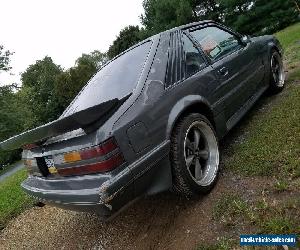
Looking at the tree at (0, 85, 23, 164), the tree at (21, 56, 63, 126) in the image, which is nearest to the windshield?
the tree at (0, 85, 23, 164)

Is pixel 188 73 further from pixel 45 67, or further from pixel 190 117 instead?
pixel 45 67

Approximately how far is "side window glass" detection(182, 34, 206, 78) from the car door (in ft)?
0.52

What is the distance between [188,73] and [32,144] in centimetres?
172

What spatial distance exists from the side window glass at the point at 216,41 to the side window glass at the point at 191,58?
7.1 inches

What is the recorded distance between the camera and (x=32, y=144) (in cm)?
336

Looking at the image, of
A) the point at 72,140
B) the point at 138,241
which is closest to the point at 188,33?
the point at 72,140

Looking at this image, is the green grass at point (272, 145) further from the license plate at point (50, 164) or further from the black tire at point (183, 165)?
the license plate at point (50, 164)

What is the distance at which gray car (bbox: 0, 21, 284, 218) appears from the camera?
279 cm

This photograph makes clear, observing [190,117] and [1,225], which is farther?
[1,225]

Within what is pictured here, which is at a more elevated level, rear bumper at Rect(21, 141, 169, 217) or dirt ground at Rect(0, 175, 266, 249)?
rear bumper at Rect(21, 141, 169, 217)

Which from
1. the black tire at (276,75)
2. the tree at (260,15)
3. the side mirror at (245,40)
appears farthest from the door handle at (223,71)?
the tree at (260,15)

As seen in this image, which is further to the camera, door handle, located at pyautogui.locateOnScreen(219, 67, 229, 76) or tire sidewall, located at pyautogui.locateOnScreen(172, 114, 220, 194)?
door handle, located at pyautogui.locateOnScreen(219, 67, 229, 76)

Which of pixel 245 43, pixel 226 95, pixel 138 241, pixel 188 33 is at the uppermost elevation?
pixel 188 33

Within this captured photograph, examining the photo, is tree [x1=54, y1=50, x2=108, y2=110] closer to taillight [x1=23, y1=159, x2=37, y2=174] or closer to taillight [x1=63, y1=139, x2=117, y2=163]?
taillight [x1=23, y1=159, x2=37, y2=174]
